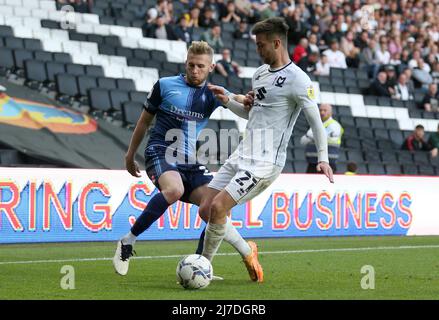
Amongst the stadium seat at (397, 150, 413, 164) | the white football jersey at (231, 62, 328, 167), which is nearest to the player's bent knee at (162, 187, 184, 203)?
the white football jersey at (231, 62, 328, 167)

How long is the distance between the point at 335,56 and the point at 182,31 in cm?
449

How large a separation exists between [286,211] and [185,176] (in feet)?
24.8

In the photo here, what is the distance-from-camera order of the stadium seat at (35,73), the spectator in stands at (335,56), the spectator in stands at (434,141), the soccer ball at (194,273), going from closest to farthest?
1. the soccer ball at (194,273)
2. the stadium seat at (35,73)
3. the spectator in stands at (434,141)
4. the spectator in stands at (335,56)

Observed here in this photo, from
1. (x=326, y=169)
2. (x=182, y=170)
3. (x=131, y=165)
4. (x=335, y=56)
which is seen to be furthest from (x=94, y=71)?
(x=326, y=169)

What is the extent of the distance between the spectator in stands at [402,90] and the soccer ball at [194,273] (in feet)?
59.2

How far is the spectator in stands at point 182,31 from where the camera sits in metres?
23.1

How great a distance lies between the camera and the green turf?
27.1 ft

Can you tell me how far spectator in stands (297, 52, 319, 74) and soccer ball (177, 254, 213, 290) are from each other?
15.9 metres

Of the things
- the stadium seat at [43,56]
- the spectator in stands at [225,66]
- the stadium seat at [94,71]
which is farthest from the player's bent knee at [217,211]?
the spectator in stands at [225,66]

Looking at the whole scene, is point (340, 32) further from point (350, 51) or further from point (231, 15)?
point (231, 15)

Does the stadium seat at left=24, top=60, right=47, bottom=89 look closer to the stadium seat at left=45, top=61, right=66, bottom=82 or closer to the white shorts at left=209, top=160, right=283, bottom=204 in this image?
the stadium seat at left=45, top=61, right=66, bottom=82

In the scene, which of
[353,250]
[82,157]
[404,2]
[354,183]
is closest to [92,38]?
[82,157]

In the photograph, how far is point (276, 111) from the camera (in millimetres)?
8820

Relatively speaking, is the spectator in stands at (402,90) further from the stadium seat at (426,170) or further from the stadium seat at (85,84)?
the stadium seat at (85,84)
